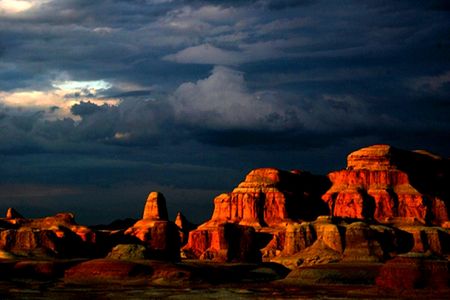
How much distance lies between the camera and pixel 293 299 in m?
172

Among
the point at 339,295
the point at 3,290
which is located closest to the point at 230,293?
the point at 339,295

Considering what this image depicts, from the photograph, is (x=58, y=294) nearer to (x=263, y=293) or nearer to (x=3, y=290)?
(x=3, y=290)

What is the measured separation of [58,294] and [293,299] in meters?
50.3

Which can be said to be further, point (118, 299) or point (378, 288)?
point (378, 288)

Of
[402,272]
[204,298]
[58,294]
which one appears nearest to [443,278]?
[402,272]

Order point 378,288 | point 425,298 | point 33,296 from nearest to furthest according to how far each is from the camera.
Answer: point 425,298 → point 33,296 → point 378,288

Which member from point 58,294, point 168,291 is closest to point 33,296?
point 58,294

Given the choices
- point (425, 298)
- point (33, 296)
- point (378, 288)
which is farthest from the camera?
point (378, 288)

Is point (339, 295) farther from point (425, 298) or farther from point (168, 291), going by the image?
point (168, 291)

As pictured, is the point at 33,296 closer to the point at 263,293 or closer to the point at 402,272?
the point at 263,293

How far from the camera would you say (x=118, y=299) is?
577 feet

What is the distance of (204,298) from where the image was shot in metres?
179

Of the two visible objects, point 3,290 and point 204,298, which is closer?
point 204,298

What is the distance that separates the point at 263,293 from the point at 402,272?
97.6 ft
